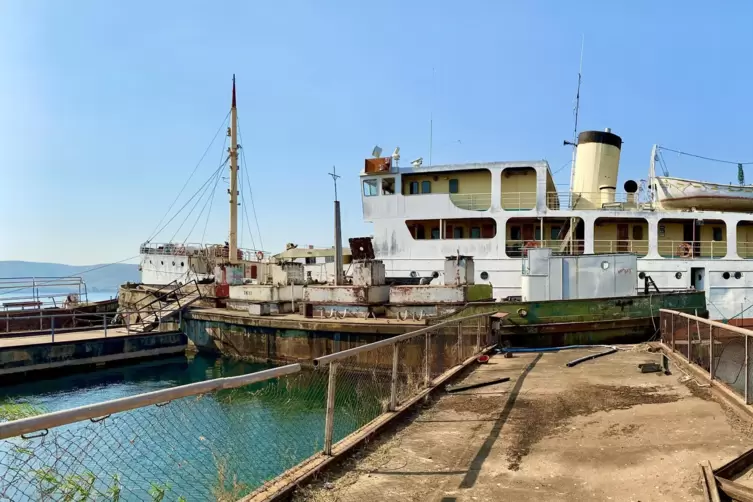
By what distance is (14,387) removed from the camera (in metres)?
16.4

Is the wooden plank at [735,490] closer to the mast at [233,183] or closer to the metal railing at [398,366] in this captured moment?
the metal railing at [398,366]

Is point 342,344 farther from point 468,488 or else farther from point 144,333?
point 468,488

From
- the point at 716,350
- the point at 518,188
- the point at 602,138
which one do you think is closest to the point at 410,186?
the point at 518,188

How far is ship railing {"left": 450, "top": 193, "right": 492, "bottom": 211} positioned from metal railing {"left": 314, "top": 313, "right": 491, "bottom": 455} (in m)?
9.62

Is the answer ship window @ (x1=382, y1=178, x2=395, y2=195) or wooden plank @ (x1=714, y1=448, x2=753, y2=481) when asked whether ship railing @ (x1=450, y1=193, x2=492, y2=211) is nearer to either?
ship window @ (x1=382, y1=178, x2=395, y2=195)

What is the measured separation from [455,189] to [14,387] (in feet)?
60.4

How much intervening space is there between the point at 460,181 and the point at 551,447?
59.5 ft

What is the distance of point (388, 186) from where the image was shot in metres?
23.0

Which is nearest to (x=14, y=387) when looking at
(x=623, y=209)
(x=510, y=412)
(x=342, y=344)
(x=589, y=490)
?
(x=342, y=344)

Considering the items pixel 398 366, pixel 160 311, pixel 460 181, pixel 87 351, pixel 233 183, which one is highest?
pixel 233 183

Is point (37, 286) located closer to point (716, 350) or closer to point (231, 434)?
point (231, 434)

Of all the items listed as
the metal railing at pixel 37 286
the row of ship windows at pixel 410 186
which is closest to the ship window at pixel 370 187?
the row of ship windows at pixel 410 186

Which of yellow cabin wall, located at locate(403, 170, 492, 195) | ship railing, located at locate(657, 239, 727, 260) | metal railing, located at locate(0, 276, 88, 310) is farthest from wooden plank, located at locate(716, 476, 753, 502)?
metal railing, located at locate(0, 276, 88, 310)

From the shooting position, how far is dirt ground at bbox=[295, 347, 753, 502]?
4.20 meters
